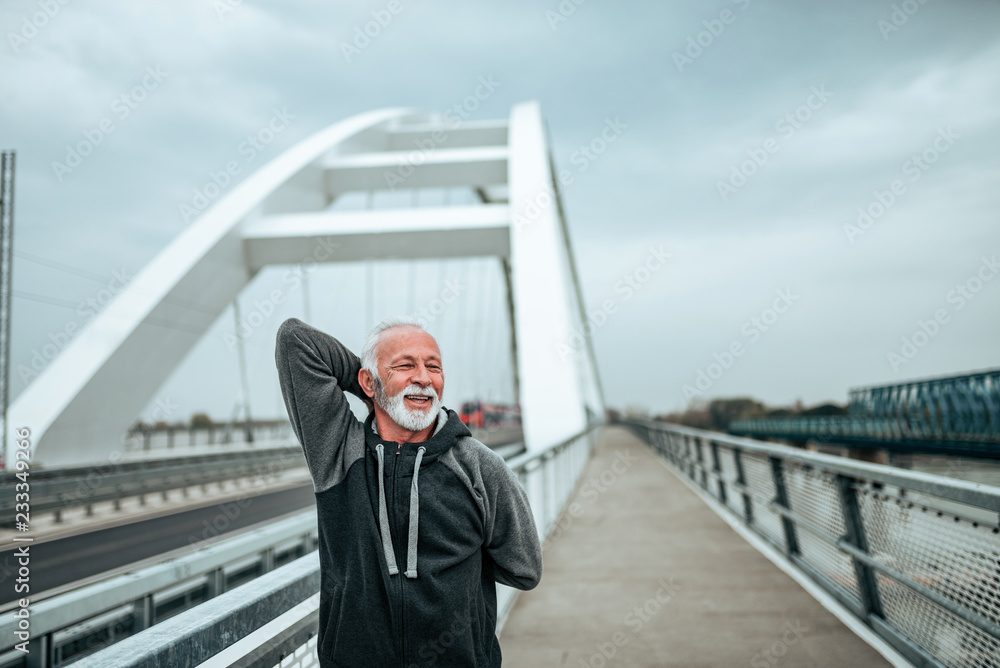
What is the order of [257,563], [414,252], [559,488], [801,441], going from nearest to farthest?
[257,563] < [559,488] < [414,252] < [801,441]

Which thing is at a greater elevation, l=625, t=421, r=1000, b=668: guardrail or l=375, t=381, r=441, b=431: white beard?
l=375, t=381, r=441, b=431: white beard

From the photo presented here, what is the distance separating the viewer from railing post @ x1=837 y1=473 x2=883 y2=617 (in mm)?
3336

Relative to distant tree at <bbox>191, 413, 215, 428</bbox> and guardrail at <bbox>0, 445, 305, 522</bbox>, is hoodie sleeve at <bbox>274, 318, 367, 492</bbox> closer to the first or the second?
guardrail at <bbox>0, 445, 305, 522</bbox>

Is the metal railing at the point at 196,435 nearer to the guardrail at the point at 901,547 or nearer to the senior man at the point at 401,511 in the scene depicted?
the guardrail at the point at 901,547

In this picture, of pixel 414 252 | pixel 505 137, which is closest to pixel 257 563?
pixel 414 252

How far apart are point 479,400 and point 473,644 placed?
3513 cm

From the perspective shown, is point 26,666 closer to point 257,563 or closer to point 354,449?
point 354,449

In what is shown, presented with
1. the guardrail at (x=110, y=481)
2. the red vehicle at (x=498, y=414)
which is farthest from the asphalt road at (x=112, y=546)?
the red vehicle at (x=498, y=414)

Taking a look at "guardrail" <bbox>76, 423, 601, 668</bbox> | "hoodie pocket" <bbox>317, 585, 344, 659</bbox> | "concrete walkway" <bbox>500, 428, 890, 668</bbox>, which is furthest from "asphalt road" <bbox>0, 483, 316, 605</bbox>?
"hoodie pocket" <bbox>317, 585, 344, 659</bbox>

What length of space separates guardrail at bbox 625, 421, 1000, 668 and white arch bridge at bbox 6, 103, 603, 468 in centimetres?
341

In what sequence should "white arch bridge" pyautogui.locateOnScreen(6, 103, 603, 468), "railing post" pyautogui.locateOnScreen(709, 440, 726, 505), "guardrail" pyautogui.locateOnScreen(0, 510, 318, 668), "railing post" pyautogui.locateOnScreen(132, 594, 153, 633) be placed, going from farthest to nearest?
"white arch bridge" pyautogui.locateOnScreen(6, 103, 603, 468) → "railing post" pyautogui.locateOnScreen(709, 440, 726, 505) → "railing post" pyautogui.locateOnScreen(132, 594, 153, 633) → "guardrail" pyautogui.locateOnScreen(0, 510, 318, 668)

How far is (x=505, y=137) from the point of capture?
1739 cm

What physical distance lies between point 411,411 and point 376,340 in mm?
180

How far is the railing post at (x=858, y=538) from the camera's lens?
3336 mm
